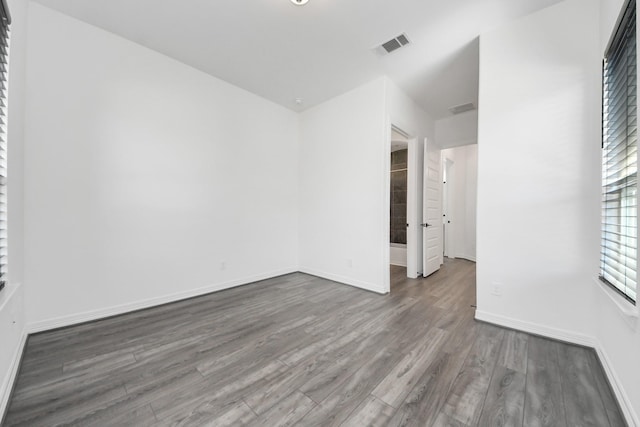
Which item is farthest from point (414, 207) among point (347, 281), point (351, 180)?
point (347, 281)

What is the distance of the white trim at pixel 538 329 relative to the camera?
1972mm

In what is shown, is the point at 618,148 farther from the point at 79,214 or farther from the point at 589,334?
the point at 79,214

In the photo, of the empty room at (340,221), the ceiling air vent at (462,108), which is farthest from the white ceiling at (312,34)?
the ceiling air vent at (462,108)

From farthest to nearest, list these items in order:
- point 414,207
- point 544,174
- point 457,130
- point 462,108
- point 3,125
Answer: point 457,130 < point 462,108 < point 414,207 < point 544,174 < point 3,125

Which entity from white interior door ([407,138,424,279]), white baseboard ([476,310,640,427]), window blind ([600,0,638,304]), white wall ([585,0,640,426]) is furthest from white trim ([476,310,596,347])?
white interior door ([407,138,424,279])

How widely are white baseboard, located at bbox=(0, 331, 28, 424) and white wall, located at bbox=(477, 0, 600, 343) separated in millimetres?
3520

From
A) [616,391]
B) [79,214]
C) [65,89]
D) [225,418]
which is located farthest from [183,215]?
[616,391]

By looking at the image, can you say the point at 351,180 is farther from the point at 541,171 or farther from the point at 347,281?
the point at 541,171

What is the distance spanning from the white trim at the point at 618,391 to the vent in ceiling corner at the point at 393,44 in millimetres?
3147

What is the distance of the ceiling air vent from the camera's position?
4.07 meters

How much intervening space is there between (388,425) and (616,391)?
1.42m

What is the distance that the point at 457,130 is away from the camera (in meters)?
4.58

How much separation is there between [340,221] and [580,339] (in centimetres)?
273

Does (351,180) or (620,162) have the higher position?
(351,180)
